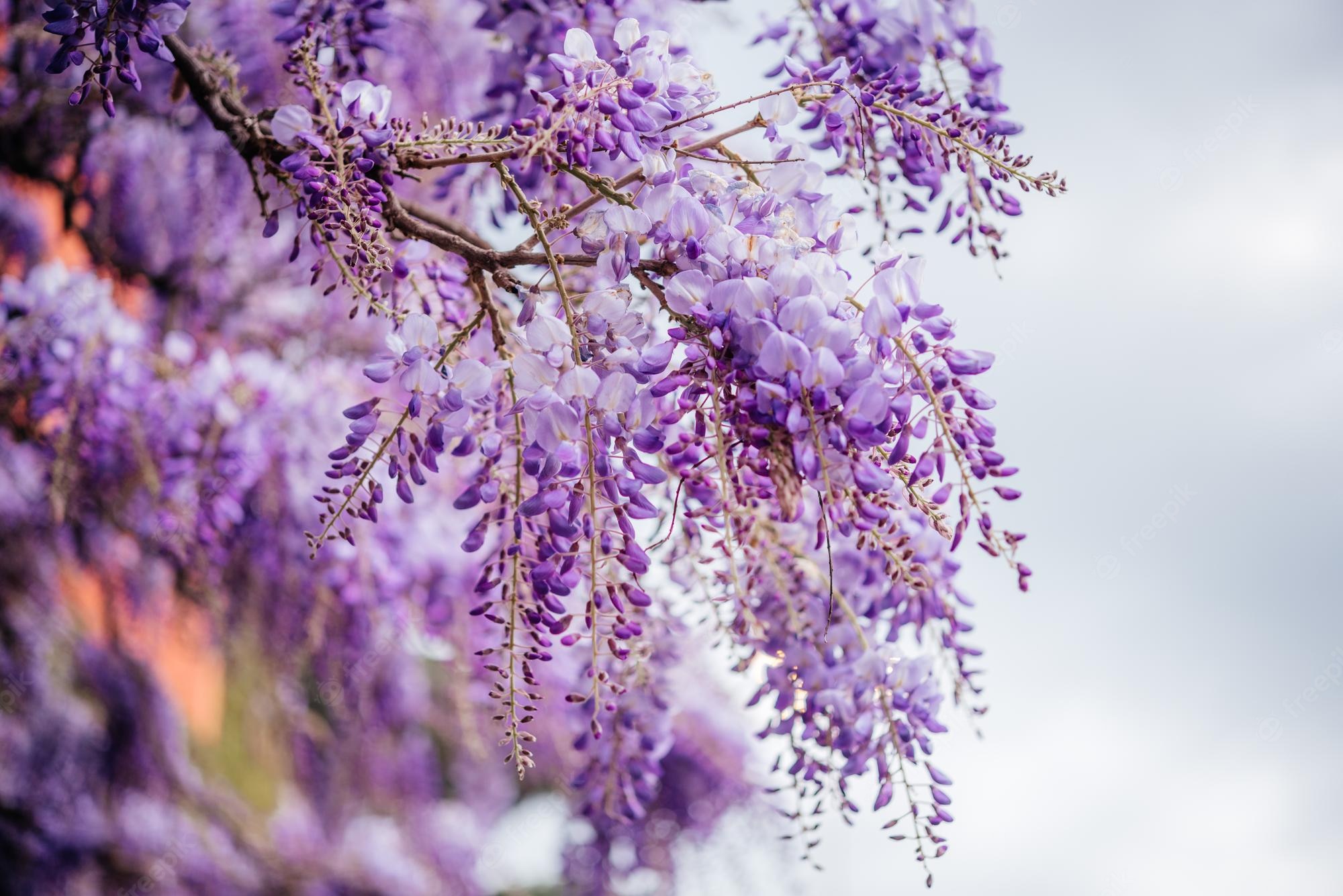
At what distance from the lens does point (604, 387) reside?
2.68 feet

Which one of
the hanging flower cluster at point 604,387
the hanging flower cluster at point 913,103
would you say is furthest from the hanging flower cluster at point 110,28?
the hanging flower cluster at point 913,103

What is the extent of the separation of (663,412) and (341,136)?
1.43ft

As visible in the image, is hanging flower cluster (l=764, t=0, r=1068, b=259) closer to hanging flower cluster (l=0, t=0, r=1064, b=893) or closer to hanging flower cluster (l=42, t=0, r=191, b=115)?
hanging flower cluster (l=0, t=0, r=1064, b=893)

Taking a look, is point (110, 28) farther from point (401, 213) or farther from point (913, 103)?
point (913, 103)

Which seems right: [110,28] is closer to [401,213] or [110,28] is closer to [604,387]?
[401,213]

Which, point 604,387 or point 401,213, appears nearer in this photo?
point 604,387

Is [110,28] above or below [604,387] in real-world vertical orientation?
above

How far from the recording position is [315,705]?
12.6 feet

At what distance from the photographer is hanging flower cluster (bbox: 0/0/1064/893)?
0.81m

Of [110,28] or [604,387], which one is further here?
[110,28]

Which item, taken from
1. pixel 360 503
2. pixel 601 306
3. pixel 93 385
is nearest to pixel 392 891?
pixel 93 385

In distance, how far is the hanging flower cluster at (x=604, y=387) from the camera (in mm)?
812

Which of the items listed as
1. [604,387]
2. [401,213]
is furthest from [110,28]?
[604,387]

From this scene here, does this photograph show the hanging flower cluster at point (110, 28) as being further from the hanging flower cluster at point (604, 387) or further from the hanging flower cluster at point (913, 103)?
the hanging flower cluster at point (913, 103)
